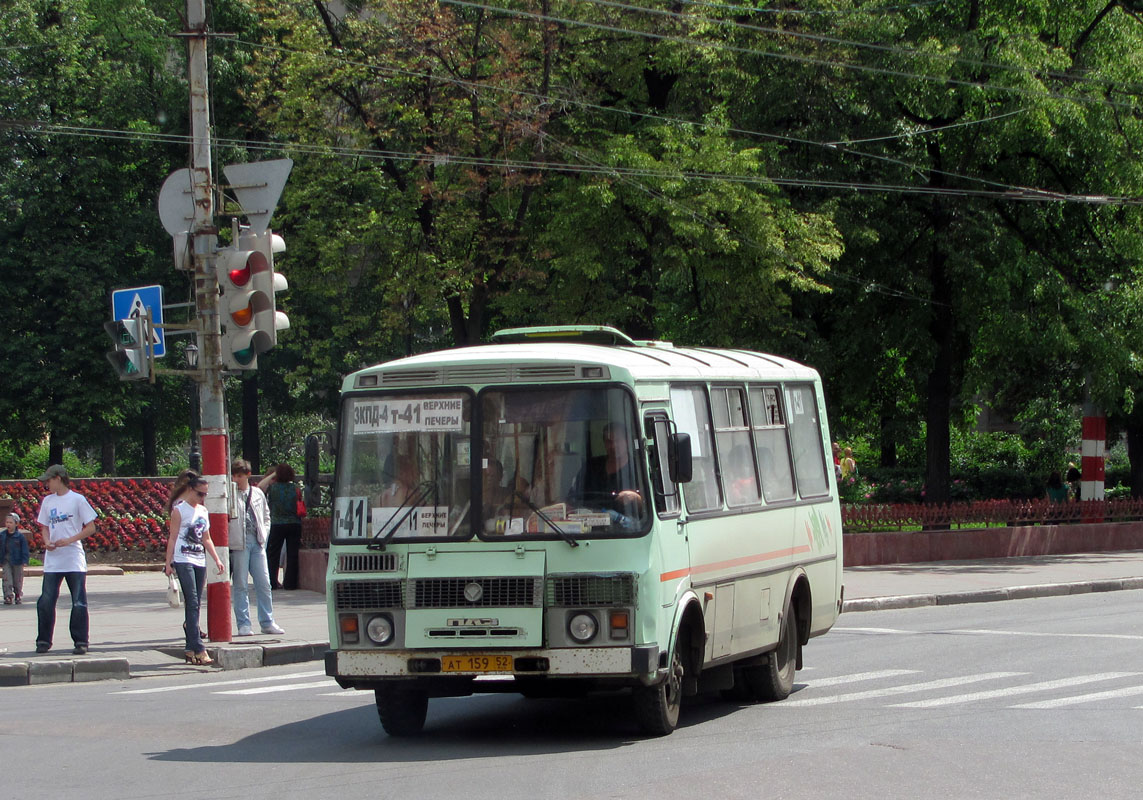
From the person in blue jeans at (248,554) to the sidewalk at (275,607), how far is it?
34 centimetres

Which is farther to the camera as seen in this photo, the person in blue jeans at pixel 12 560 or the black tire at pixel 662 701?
the person in blue jeans at pixel 12 560

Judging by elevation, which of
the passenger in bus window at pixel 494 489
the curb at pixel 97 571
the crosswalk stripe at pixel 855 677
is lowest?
the crosswalk stripe at pixel 855 677

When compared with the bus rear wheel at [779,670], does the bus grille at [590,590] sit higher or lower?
higher

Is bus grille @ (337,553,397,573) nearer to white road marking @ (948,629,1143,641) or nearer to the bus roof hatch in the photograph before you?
the bus roof hatch

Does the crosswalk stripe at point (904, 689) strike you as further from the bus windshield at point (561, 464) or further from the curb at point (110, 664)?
the curb at point (110, 664)

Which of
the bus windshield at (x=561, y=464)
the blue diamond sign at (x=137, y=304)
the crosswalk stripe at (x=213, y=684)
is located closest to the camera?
the bus windshield at (x=561, y=464)

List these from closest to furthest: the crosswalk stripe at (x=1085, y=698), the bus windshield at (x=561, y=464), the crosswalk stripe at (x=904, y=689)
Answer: the bus windshield at (x=561, y=464), the crosswalk stripe at (x=1085, y=698), the crosswalk stripe at (x=904, y=689)

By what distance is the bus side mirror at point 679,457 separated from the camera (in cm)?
982

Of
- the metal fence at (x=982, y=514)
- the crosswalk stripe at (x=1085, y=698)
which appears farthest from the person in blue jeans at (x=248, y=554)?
Answer: the metal fence at (x=982, y=514)

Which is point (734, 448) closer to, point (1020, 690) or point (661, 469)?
point (661, 469)

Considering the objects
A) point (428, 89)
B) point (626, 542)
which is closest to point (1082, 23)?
point (428, 89)

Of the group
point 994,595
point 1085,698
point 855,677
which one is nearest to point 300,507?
point 994,595

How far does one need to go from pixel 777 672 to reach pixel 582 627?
2.94 meters

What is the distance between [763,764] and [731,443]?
319 centimetres
